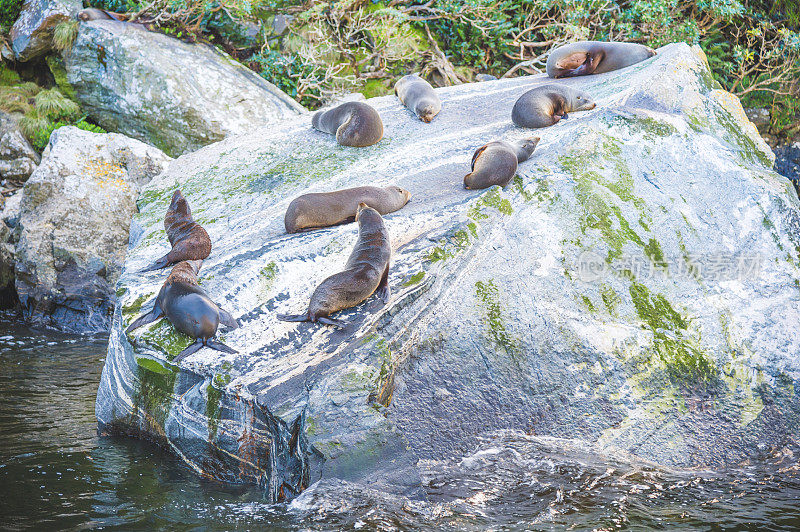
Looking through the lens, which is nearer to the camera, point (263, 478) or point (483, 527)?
point (483, 527)

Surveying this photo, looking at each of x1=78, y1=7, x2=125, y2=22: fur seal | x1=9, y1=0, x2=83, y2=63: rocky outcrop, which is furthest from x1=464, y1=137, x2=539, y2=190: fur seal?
x1=9, y1=0, x2=83, y2=63: rocky outcrop

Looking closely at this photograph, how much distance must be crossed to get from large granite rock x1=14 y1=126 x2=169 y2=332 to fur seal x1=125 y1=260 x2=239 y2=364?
4137 millimetres

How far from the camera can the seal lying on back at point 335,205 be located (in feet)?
17.3

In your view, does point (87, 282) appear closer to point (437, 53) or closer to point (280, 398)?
point (280, 398)

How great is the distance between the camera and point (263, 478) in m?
4.21

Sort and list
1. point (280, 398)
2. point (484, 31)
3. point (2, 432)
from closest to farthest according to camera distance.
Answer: point (280, 398) < point (2, 432) < point (484, 31)

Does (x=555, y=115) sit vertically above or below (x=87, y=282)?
above

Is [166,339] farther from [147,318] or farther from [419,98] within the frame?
[419,98]

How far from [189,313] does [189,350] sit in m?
0.24

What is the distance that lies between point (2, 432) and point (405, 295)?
3295mm

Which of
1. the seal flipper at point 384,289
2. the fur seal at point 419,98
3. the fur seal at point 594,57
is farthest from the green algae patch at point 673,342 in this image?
the fur seal at point 594,57

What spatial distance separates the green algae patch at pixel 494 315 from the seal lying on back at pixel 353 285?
0.64 metres

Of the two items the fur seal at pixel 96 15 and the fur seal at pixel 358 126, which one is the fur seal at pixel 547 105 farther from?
the fur seal at pixel 96 15

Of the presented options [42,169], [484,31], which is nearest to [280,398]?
[42,169]
